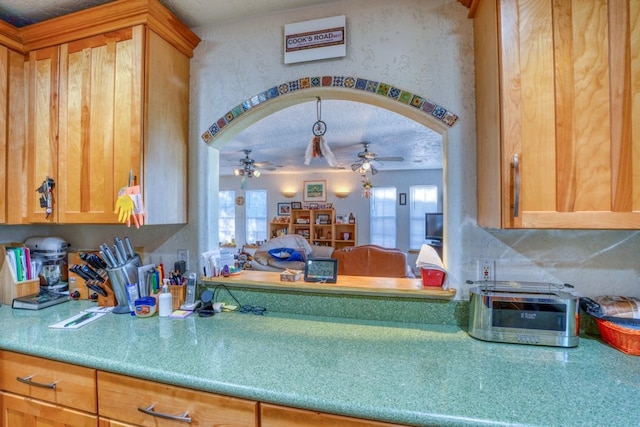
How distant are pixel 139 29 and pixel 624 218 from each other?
1960mm

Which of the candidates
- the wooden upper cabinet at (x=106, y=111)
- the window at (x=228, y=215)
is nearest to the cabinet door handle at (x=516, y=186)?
the wooden upper cabinet at (x=106, y=111)

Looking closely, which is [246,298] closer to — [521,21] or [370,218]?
[521,21]

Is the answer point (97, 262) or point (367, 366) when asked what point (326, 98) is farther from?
point (97, 262)

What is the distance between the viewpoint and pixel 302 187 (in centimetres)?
713

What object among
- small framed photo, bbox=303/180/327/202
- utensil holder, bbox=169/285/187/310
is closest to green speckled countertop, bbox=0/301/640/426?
utensil holder, bbox=169/285/187/310

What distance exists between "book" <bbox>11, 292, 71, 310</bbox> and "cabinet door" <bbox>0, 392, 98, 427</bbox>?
0.45 metres

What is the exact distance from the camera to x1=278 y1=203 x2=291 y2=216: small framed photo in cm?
712

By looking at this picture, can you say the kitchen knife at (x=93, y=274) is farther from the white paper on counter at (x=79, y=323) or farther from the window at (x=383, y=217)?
the window at (x=383, y=217)

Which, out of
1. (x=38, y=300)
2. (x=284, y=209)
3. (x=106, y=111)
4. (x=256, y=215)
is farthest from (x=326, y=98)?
(x=256, y=215)

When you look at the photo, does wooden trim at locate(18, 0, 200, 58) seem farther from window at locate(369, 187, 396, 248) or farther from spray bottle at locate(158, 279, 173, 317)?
window at locate(369, 187, 396, 248)

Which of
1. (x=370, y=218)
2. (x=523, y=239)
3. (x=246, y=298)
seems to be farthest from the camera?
(x=370, y=218)

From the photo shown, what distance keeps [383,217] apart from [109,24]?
6.03 m

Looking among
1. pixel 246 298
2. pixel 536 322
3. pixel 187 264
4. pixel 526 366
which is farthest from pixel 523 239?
pixel 187 264

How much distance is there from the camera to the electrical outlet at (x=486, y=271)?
1273mm
